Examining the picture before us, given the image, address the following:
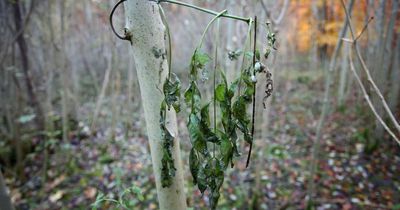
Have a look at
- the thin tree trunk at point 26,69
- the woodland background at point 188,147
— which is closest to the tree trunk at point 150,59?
the woodland background at point 188,147

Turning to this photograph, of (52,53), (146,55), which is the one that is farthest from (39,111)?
(146,55)

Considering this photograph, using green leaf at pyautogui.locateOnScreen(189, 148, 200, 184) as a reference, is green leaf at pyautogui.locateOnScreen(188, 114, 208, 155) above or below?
above

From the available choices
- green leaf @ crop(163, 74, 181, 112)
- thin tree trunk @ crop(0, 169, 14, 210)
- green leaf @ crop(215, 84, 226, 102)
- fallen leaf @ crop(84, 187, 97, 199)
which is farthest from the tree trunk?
fallen leaf @ crop(84, 187, 97, 199)

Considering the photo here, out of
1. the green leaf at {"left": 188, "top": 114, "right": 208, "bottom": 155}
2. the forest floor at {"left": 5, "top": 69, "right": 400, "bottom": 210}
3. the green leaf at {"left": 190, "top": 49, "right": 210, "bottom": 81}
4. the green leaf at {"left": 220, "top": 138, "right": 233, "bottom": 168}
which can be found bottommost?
the forest floor at {"left": 5, "top": 69, "right": 400, "bottom": 210}

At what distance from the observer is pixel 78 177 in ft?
12.5

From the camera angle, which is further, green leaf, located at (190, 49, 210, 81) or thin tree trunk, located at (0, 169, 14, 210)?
thin tree trunk, located at (0, 169, 14, 210)

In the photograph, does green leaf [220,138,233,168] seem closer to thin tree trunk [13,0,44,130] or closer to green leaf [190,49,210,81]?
green leaf [190,49,210,81]

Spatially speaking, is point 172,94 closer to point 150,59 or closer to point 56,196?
point 150,59

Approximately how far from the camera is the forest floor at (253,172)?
3137 mm

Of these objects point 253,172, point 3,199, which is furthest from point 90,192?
point 3,199

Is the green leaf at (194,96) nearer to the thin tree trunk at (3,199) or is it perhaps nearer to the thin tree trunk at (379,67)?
the thin tree trunk at (3,199)

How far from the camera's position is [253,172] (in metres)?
3.71

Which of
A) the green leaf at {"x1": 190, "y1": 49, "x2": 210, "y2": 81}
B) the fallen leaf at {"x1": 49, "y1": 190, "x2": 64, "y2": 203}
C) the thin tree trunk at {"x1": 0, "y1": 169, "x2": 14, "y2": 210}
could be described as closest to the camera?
the green leaf at {"x1": 190, "y1": 49, "x2": 210, "y2": 81}

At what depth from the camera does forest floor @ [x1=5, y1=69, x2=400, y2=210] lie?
123 inches
